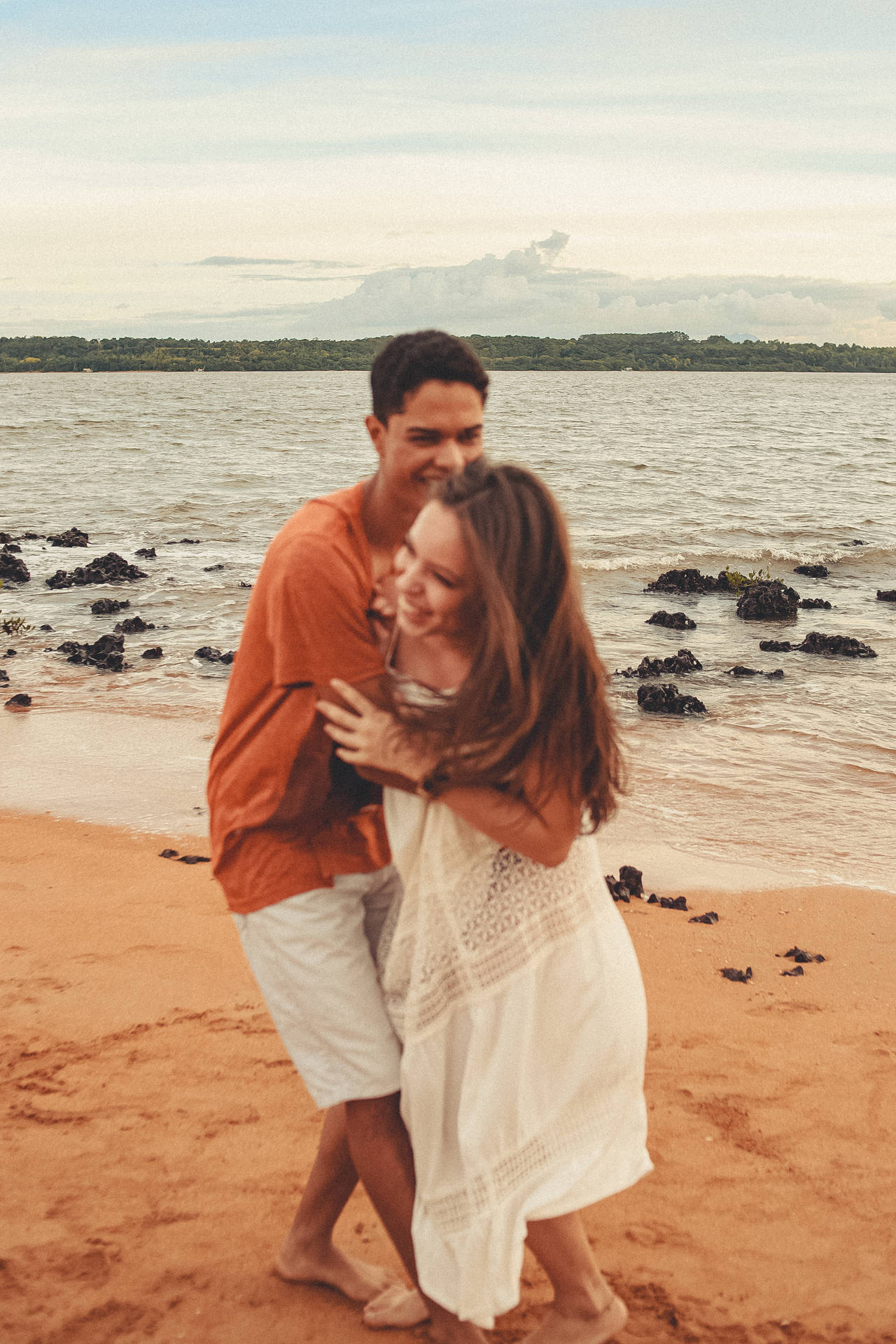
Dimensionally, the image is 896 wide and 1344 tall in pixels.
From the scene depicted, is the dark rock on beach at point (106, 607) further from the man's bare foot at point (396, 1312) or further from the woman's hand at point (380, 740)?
the woman's hand at point (380, 740)

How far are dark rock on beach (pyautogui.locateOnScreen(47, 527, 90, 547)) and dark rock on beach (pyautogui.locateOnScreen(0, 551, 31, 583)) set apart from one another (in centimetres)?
344

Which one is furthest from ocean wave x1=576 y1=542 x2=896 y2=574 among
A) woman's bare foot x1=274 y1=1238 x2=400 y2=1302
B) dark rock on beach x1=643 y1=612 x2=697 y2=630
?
woman's bare foot x1=274 y1=1238 x2=400 y2=1302

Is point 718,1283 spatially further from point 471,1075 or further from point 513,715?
point 513,715

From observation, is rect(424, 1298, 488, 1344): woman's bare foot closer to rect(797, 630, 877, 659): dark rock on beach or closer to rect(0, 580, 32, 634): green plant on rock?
rect(797, 630, 877, 659): dark rock on beach

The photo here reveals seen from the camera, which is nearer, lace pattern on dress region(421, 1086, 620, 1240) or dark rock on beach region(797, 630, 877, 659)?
lace pattern on dress region(421, 1086, 620, 1240)

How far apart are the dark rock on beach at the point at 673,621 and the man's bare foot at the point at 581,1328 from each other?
12.4 metres

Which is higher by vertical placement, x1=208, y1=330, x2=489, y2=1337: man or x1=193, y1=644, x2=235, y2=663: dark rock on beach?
x1=208, y1=330, x2=489, y2=1337: man

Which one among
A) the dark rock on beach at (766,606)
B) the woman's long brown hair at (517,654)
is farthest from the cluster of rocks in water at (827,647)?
the woman's long brown hair at (517,654)

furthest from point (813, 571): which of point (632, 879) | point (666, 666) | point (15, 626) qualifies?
point (632, 879)

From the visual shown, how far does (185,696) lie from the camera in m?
10.6

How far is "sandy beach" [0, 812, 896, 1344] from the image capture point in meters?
3.12

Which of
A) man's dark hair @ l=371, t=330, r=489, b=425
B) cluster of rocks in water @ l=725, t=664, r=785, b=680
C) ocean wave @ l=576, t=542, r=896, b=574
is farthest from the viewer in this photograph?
ocean wave @ l=576, t=542, r=896, b=574

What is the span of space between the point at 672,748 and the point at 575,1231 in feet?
22.6

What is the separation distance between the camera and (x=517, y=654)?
7.29ft
